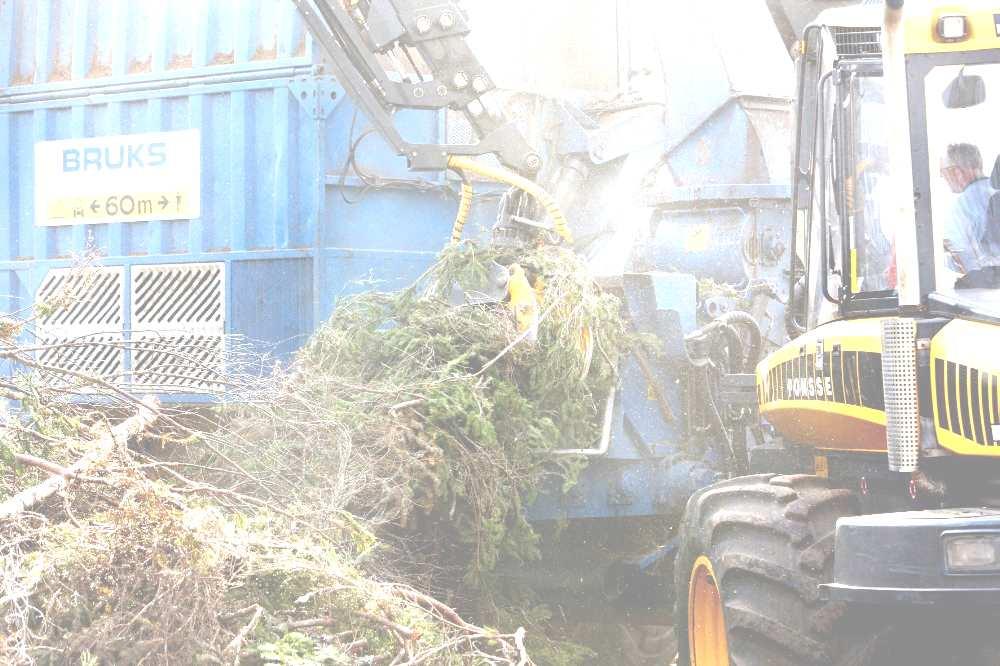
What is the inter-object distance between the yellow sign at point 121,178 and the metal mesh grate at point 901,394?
579 cm

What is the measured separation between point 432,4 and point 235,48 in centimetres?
153

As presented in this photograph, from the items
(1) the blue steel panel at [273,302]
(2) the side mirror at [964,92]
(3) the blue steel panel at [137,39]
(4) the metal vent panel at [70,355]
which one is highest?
(3) the blue steel panel at [137,39]

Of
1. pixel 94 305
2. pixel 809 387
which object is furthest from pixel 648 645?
pixel 94 305

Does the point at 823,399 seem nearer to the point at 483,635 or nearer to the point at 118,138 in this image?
the point at 483,635

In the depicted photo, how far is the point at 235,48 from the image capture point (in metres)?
8.67

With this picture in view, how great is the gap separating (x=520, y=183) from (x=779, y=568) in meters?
4.09

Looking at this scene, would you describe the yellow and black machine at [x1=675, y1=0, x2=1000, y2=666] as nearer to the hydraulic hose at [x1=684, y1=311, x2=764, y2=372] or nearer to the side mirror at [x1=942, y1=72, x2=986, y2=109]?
the side mirror at [x1=942, y1=72, x2=986, y2=109]

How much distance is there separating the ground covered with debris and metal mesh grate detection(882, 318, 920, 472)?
4.73 ft

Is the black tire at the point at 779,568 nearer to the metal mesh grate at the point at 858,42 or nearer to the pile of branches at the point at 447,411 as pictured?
the metal mesh grate at the point at 858,42

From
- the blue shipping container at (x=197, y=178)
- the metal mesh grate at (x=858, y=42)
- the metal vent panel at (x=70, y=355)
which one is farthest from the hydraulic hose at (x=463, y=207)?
the metal mesh grate at (x=858, y=42)

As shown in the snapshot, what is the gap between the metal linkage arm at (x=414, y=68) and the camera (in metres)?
7.81

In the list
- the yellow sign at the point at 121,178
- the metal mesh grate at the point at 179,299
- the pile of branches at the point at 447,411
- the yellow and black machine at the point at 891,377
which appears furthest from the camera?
the yellow sign at the point at 121,178

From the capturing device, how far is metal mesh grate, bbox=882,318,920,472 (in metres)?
3.69

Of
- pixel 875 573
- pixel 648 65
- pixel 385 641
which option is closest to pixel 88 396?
pixel 385 641
